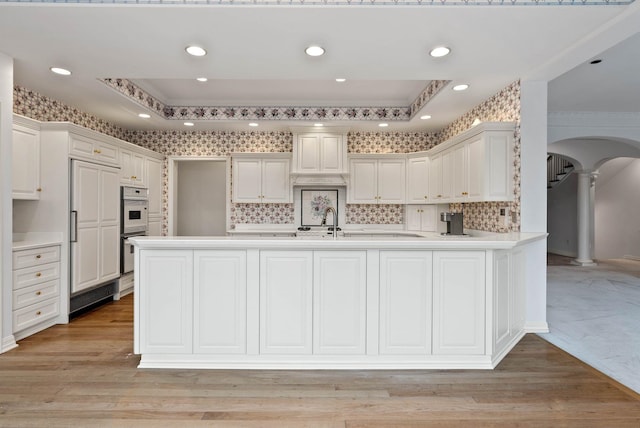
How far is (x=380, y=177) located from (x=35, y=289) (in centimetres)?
458

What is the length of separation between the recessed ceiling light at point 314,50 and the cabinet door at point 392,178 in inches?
113

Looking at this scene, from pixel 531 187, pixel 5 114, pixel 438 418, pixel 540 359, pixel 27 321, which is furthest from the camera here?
pixel 531 187

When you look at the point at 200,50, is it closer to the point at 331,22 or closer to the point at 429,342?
the point at 331,22

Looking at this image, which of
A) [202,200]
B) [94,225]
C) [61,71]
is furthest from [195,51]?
[202,200]

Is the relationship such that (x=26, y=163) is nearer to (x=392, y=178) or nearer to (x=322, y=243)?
(x=322, y=243)

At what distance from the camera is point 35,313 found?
3318 mm

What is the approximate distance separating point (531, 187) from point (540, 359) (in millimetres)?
1638

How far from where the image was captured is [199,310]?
2.57m

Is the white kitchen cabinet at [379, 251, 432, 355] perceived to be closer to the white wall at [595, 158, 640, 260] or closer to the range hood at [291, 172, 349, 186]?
the range hood at [291, 172, 349, 186]

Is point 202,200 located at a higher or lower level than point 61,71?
lower

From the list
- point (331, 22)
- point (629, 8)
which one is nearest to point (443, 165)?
point (629, 8)

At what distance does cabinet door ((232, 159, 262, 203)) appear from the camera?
553cm

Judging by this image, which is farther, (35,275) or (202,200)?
(202,200)

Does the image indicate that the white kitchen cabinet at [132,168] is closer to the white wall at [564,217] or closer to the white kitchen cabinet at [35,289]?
the white kitchen cabinet at [35,289]
